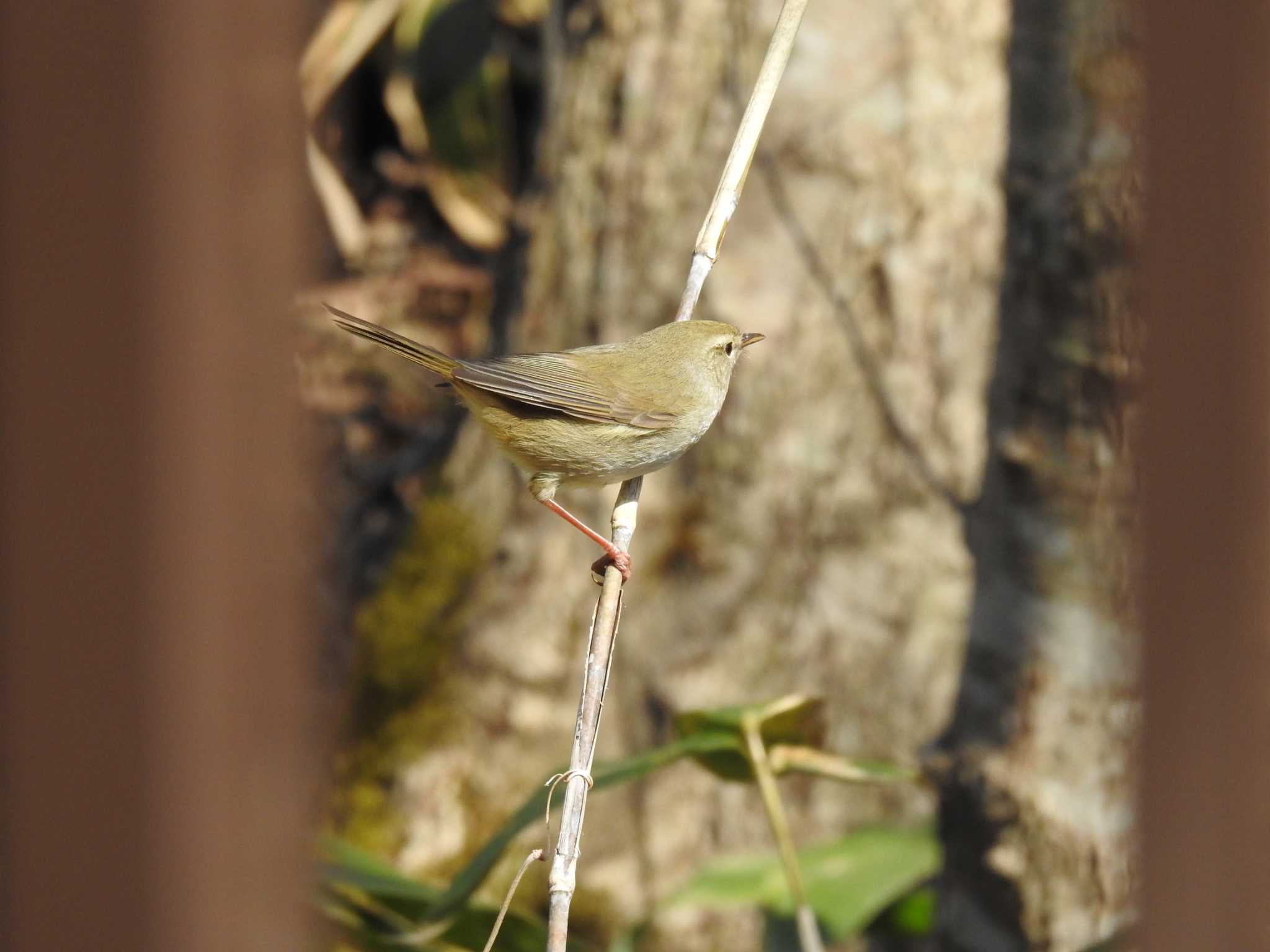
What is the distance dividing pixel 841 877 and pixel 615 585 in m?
1.19

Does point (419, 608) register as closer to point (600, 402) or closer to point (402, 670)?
point (402, 670)

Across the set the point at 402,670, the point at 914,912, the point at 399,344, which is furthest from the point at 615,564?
the point at 402,670

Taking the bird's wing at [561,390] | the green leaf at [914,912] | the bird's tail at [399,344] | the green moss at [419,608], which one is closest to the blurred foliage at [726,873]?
the green leaf at [914,912]

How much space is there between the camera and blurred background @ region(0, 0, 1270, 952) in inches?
26.0

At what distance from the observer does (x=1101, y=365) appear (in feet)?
9.14

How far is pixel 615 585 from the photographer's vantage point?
7.28ft

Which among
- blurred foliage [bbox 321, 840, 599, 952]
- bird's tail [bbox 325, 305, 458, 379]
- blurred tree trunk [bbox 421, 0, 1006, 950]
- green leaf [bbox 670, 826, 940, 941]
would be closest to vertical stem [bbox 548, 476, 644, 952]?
bird's tail [bbox 325, 305, 458, 379]

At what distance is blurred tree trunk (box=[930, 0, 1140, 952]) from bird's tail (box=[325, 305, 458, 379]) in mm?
1332

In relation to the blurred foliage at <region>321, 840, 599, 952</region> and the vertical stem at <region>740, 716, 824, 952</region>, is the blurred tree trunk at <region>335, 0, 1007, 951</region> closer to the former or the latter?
the blurred foliage at <region>321, 840, 599, 952</region>

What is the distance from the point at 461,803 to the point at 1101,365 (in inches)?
98.1

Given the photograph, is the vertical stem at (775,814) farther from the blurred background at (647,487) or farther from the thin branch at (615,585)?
the thin branch at (615,585)

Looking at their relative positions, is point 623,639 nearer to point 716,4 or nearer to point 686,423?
point 686,423

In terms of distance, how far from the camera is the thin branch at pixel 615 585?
1681mm

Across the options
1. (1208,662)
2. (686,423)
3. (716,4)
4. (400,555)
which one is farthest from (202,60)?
(400,555)
